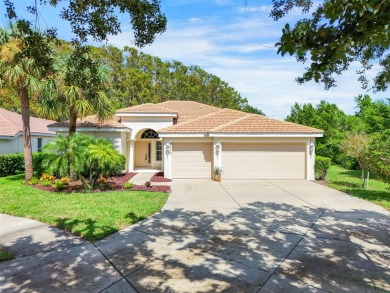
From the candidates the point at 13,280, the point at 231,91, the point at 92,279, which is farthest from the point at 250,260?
the point at 231,91

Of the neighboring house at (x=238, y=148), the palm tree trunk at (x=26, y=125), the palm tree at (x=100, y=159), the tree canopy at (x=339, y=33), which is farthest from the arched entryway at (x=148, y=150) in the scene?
the tree canopy at (x=339, y=33)

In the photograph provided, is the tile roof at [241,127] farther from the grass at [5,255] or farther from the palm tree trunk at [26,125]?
the grass at [5,255]

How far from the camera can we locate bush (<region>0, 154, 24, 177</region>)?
1752cm

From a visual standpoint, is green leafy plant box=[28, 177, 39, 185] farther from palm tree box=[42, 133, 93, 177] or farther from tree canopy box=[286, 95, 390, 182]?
tree canopy box=[286, 95, 390, 182]

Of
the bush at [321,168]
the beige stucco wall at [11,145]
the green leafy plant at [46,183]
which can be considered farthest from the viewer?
the beige stucco wall at [11,145]

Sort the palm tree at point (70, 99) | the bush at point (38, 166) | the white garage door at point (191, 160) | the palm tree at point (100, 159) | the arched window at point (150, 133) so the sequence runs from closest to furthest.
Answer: the palm tree at point (100, 159)
the palm tree at point (70, 99)
the bush at point (38, 166)
the white garage door at point (191, 160)
the arched window at point (150, 133)

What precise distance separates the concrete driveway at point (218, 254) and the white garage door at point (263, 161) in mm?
7983

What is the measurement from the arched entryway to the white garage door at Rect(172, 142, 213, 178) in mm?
4747

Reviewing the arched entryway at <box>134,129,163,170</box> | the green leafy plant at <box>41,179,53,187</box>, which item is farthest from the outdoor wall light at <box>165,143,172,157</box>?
the green leafy plant at <box>41,179,53,187</box>

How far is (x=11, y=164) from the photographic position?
18.0m

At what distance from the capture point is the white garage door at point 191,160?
59.1 ft

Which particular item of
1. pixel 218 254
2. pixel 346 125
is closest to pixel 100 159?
pixel 218 254

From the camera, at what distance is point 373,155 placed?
1167 cm

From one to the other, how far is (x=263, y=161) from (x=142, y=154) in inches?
413
